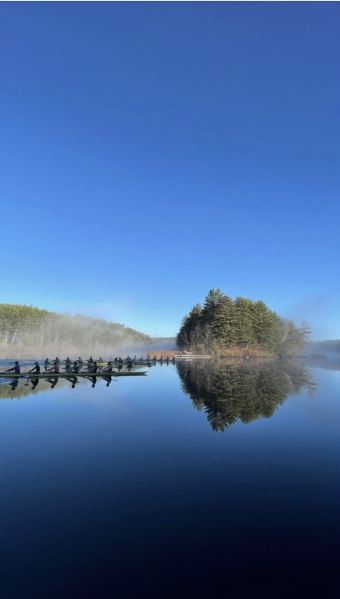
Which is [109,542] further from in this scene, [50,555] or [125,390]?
[125,390]

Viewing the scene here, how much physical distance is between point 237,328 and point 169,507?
3717 inches

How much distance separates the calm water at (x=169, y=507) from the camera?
251 inches

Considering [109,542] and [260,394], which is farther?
[260,394]

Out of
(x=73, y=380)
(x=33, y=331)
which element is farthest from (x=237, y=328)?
(x=33, y=331)

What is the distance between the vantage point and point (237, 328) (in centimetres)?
10088

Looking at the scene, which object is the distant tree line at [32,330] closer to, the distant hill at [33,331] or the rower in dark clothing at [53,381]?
the distant hill at [33,331]

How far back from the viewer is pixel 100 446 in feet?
47.9

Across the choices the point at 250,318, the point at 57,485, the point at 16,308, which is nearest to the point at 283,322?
the point at 250,318

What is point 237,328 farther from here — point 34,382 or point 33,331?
point 33,331

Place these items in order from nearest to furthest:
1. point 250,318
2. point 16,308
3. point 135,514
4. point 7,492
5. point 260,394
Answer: point 135,514 < point 7,492 < point 260,394 < point 250,318 < point 16,308

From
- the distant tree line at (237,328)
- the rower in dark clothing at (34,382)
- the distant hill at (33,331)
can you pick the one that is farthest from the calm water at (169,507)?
the distant hill at (33,331)

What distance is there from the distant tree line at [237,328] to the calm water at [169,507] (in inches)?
3227

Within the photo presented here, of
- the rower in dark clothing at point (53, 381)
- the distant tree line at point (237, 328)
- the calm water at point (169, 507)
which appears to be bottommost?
the calm water at point (169, 507)

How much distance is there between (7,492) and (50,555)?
12.8 ft
